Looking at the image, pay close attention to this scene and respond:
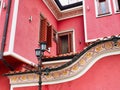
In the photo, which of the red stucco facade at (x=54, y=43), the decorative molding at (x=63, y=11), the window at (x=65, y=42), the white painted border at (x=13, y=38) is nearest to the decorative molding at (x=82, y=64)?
the red stucco facade at (x=54, y=43)

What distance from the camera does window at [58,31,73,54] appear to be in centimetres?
1118

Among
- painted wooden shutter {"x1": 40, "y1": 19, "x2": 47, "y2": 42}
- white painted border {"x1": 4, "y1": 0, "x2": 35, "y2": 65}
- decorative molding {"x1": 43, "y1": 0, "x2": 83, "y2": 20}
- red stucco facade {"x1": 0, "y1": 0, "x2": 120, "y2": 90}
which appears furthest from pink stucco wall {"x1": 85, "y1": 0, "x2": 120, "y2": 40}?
white painted border {"x1": 4, "y1": 0, "x2": 35, "y2": 65}

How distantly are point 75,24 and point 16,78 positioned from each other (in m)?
6.40

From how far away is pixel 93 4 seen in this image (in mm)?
9992

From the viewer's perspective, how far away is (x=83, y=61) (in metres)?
5.66

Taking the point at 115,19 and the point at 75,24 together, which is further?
the point at 75,24

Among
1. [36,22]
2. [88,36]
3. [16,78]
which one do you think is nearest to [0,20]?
[36,22]

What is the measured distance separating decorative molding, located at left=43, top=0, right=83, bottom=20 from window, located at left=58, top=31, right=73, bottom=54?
1220 millimetres

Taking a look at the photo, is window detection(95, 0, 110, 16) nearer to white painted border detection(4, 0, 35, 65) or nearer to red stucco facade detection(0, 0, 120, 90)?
red stucco facade detection(0, 0, 120, 90)

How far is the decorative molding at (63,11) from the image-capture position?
11283mm

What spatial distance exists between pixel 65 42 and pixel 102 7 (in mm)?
3406

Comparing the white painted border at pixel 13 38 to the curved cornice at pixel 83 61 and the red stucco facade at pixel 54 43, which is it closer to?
the red stucco facade at pixel 54 43

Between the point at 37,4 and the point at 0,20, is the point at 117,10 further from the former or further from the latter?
the point at 0,20

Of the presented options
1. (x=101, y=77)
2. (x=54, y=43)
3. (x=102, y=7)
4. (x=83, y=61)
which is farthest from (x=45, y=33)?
(x=101, y=77)
